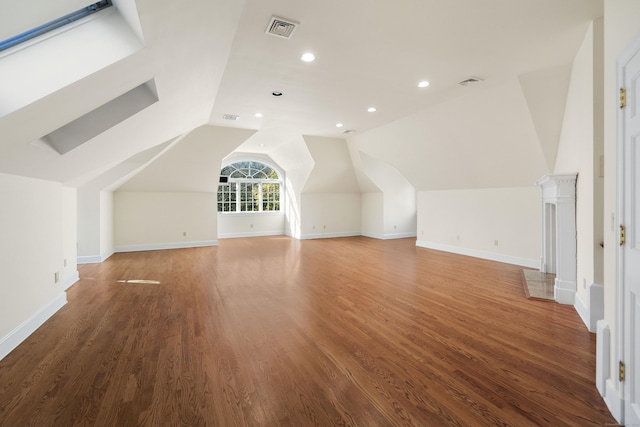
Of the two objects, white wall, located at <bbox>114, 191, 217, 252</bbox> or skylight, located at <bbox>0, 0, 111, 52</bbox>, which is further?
white wall, located at <bbox>114, 191, 217, 252</bbox>

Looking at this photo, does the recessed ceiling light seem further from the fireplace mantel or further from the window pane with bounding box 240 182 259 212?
the window pane with bounding box 240 182 259 212

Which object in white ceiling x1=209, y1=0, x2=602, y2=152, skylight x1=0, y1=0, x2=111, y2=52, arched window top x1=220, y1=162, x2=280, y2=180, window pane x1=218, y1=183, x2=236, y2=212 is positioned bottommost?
window pane x1=218, y1=183, x2=236, y2=212

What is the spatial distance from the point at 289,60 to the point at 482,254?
5.35 meters

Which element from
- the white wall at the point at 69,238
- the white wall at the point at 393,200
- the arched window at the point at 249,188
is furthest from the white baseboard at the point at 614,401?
the arched window at the point at 249,188

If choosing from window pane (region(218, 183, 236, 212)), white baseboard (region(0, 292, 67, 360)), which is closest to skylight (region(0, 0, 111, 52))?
white baseboard (region(0, 292, 67, 360))

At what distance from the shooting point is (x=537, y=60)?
3.39 metres

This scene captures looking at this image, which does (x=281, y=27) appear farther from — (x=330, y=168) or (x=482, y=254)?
(x=330, y=168)

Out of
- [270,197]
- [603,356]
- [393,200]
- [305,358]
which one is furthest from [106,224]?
[603,356]

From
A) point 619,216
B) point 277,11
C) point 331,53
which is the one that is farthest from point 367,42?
point 619,216

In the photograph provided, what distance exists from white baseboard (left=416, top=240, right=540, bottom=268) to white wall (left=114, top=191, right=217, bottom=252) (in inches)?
229

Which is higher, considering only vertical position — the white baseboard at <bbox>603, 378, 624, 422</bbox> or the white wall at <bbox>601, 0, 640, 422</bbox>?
the white wall at <bbox>601, 0, 640, 422</bbox>

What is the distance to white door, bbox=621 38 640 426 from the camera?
145 cm

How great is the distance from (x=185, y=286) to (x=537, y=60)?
5293 millimetres

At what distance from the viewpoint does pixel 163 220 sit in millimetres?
7984
